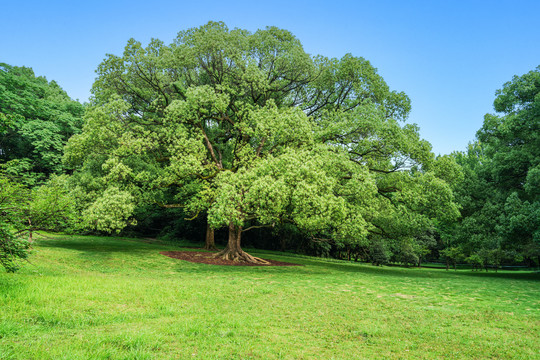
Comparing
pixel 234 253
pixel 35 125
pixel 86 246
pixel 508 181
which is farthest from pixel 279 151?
pixel 35 125

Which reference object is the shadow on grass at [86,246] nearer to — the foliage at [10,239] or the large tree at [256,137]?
the large tree at [256,137]

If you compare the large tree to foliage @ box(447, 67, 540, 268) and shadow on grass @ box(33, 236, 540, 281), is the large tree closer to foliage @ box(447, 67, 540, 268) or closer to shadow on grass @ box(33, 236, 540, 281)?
shadow on grass @ box(33, 236, 540, 281)

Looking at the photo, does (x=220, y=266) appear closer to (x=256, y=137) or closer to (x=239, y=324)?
(x=256, y=137)

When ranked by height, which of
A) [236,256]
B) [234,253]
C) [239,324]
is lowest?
[236,256]

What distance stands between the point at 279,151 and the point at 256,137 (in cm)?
182

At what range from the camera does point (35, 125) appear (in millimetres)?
34875

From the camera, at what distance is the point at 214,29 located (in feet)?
65.6

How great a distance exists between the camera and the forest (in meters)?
16.2

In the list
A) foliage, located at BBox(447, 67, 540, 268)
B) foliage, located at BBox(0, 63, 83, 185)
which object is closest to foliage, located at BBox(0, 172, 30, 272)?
foliage, located at BBox(447, 67, 540, 268)

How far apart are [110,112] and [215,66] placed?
7785mm

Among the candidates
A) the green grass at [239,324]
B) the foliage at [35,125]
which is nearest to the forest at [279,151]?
the green grass at [239,324]

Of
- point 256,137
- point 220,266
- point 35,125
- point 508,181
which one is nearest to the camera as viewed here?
point 220,266

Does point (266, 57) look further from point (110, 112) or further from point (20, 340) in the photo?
point (20, 340)

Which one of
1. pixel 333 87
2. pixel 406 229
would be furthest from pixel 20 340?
pixel 333 87
